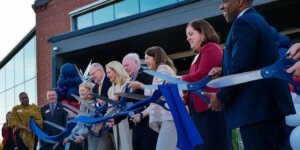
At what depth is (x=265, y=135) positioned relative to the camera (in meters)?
2.88

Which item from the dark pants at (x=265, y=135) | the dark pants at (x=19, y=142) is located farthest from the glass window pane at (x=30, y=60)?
the dark pants at (x=265, y=135)

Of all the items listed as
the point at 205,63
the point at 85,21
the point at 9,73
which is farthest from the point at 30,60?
the point at 205,63

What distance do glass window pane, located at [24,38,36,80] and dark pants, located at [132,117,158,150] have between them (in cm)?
1677

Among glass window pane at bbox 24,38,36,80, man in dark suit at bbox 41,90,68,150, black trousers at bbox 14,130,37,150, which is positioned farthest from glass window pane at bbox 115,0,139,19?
man in dark suit at bbox 41,90,68,150

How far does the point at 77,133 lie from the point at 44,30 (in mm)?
13917

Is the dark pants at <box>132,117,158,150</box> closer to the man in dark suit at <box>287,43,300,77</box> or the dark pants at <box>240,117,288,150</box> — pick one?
the dark pants at <box>240,117,288,150</box>

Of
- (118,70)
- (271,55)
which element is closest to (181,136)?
(271,55)

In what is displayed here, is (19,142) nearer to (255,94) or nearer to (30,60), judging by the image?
(255,94)

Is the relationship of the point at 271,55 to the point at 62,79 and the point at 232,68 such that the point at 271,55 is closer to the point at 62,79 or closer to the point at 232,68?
the point at 232,68

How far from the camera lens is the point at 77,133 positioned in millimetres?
5969

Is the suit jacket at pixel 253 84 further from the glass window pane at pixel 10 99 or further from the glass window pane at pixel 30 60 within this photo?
the glass window pane at pixel 10 99

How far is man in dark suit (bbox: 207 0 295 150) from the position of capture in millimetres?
2889

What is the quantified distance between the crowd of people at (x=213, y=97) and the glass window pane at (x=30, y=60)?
13849 mm

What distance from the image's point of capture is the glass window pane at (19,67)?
23438 mm
